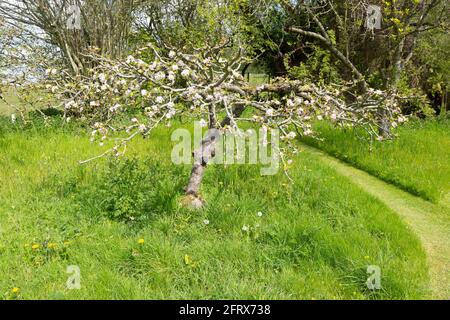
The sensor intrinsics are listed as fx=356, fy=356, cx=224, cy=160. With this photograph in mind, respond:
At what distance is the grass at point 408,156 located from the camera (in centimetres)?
546

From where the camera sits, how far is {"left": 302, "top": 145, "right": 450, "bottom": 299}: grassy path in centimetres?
326

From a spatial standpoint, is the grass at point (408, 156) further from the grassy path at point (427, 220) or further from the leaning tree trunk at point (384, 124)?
the leaning tree trunk at point (384, 124)

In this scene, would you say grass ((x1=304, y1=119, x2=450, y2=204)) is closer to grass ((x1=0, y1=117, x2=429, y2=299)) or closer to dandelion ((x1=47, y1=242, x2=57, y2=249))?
grass ((x1=0, y1=117, x2=429, y2=299))

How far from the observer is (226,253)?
3.38m

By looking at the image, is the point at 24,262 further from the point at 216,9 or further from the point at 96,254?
the point at 216,9

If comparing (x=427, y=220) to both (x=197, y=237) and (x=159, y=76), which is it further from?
(x=159, y=76)

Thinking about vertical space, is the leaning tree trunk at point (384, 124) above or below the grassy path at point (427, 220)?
above

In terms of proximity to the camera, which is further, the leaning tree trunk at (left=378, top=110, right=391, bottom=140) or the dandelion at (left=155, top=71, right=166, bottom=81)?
the leaning tree trunk at (left=378, top=110, right=391, bottom=140)

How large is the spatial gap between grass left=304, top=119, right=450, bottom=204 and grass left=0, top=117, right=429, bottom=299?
110 cm

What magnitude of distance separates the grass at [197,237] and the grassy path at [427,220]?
0.17m

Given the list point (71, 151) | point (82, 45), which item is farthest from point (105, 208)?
point (82, 45)

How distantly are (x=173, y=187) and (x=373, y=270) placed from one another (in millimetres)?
2506

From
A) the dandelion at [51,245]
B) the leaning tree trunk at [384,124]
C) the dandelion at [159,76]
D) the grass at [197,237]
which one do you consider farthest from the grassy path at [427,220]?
the dandelion at [51,245]

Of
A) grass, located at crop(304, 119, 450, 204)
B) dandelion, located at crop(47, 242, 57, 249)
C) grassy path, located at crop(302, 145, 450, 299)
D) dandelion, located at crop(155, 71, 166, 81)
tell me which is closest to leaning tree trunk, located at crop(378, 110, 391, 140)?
grass, located at crop(304, 119, 450, 204)
